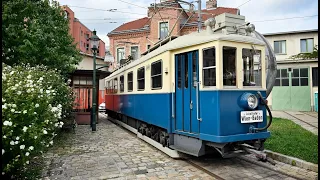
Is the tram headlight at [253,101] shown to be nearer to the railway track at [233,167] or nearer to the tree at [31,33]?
the railway track at [233,167]

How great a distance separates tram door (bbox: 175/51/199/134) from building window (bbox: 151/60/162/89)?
0.78m

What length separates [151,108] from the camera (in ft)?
25.0

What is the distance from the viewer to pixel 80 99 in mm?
13859

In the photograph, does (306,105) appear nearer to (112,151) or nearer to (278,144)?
(278,144)

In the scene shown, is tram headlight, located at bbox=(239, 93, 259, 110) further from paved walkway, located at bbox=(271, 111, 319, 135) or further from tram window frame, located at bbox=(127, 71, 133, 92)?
tram window frame, located at bbox=(127, 71, 133, 92)

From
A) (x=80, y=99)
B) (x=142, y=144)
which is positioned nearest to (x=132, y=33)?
(x=80, y=99)

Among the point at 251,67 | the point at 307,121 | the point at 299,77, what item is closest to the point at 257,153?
the point at 251,67

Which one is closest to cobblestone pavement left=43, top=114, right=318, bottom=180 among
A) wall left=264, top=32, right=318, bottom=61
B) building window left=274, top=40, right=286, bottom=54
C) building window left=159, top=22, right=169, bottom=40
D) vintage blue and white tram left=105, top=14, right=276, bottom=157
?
vintage blue and white tram left=105, top=14, right=276, bottom=157

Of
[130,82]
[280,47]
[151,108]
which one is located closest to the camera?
[151,108]

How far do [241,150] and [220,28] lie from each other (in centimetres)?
277

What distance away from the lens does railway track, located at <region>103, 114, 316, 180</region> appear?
5.04m

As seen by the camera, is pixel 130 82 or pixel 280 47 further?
pixel 280 47

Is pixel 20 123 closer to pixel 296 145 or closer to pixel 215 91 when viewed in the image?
pixel 215 91

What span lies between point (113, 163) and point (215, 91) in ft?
9.58
